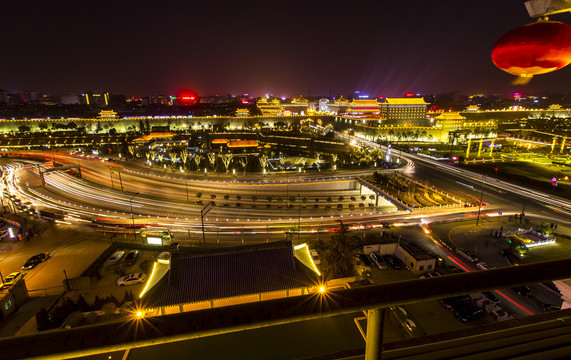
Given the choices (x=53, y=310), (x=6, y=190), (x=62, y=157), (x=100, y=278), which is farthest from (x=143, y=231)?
(x=62, y=157)

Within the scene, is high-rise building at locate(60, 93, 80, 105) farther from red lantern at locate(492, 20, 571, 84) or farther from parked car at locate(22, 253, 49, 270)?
red lantern at locate(492, 20, 571, 84)

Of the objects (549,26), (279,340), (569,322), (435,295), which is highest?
(549,26)

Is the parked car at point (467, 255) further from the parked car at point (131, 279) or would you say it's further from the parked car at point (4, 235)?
the parked car at point (4, 235)

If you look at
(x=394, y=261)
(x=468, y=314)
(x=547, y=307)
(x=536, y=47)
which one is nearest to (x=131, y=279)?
(x=394, y=261)

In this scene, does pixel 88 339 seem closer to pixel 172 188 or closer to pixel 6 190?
pixel 172 188

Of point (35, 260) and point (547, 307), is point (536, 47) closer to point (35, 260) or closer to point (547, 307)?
point (547, 307)

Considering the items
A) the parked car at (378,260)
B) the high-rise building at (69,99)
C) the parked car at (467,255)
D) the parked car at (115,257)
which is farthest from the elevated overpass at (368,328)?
the high-rise building at (69,99)

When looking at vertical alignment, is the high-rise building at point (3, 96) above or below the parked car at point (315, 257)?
above
